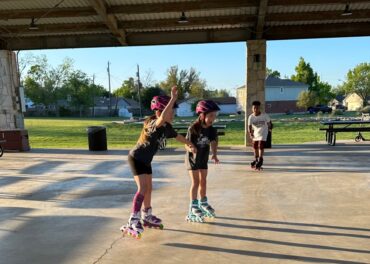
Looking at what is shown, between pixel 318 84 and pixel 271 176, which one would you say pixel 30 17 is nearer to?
pixel 271 176

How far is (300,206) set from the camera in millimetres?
5980

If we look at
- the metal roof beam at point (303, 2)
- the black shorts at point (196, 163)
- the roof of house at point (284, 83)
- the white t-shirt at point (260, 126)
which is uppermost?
the roof of house at point (284, 83)

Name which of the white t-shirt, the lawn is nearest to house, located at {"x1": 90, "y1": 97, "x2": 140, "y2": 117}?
the lawn

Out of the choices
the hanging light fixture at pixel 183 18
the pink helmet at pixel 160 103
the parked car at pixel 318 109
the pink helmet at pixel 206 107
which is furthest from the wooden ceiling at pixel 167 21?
the parked car at pixel 318 109

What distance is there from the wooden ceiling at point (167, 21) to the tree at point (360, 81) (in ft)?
284

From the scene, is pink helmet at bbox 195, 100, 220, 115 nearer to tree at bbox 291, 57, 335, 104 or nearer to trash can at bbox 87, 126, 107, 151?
trash can at bbox 87, 126, 107, 151

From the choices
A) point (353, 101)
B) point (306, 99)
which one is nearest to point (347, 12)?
point (306, 99)

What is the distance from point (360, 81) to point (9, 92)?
303 ft

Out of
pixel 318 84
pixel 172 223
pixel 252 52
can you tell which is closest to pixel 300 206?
pixel 172 223

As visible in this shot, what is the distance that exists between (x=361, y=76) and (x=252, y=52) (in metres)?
88.6

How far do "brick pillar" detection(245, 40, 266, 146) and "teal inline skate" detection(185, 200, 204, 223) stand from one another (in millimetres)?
8878

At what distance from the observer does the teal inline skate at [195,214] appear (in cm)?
528

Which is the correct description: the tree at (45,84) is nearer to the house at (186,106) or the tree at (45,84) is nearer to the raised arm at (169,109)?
the house at (186,106)

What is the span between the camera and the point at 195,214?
5.29 m
